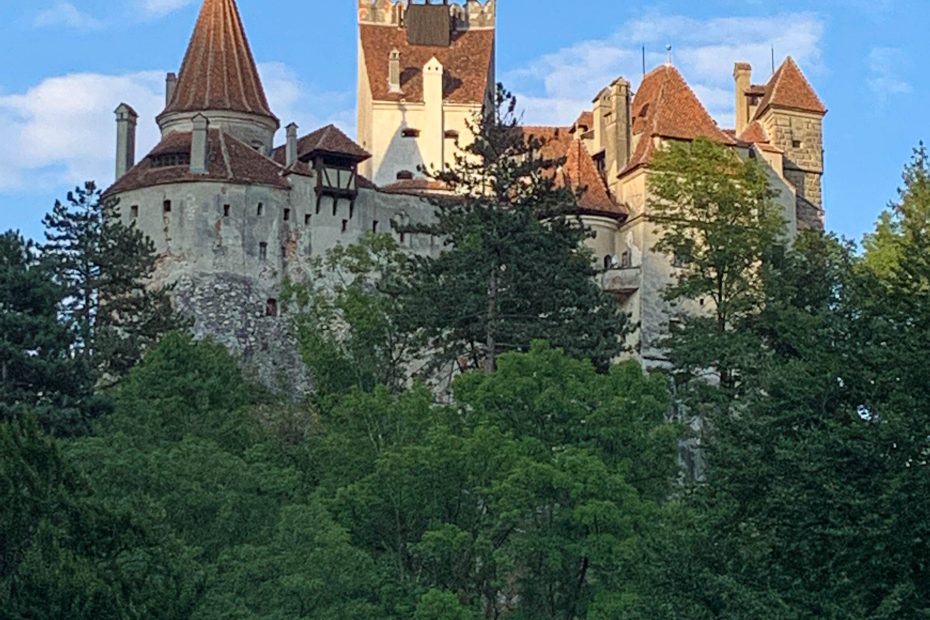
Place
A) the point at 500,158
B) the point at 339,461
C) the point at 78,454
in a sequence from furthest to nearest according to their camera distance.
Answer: the point at 500,158 < the point at 339,461 < the point at 78,454

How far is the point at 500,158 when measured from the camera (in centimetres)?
4744

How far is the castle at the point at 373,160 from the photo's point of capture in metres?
58.6

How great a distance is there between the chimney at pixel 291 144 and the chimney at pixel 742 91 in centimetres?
1720

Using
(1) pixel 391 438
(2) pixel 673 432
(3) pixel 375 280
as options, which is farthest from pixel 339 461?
(3) pixel 375 280

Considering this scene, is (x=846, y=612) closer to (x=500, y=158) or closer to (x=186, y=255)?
(x=500, y=158)

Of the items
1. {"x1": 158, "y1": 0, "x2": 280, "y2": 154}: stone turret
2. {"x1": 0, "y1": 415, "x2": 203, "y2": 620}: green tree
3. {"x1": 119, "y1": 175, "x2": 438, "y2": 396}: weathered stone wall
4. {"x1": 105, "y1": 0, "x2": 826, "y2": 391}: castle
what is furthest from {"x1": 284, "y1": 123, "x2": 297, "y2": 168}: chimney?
{"x1": 0, "y1": 415, "x2": 203, "y2": 620}: green tree

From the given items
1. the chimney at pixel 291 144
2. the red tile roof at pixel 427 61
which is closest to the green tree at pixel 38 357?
the chimney at pixel 291 144

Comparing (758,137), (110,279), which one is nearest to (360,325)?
(110,279)

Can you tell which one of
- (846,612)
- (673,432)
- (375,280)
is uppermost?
(375,280)

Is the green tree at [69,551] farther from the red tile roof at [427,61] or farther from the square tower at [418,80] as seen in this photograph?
the red tile roof at [427,61]

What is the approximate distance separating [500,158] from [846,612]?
2472cm

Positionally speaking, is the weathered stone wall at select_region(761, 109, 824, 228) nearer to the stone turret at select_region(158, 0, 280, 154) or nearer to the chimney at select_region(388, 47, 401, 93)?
the chimney at select_region(388, 47, 401, 93)

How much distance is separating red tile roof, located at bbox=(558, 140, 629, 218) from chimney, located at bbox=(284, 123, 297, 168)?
338 inches

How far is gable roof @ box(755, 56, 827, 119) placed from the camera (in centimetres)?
6775
